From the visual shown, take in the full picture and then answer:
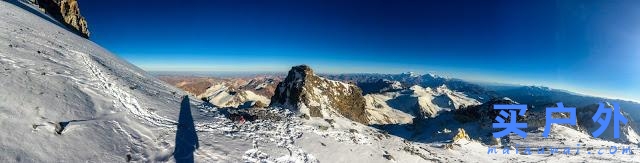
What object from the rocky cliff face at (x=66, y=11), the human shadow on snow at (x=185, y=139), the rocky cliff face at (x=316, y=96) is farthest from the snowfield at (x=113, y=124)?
the rocky cliff face at (x=66, y=11)

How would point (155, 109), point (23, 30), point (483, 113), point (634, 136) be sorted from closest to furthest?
1. point (155, 109)
2. point (23, 30)
3. point (483, 113)
4. point (634, 136)

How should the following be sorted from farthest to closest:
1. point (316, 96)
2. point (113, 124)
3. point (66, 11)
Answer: point (66, 11) → point (316, 96) → point (113, 124)

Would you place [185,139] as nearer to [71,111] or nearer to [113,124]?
[113,124]

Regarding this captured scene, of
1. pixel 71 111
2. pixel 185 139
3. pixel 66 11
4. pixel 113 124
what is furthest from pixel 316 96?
pixel 66 11

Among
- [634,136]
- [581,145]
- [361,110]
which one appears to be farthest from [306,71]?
[634,136]

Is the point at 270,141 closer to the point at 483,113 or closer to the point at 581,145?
the point at 581,145

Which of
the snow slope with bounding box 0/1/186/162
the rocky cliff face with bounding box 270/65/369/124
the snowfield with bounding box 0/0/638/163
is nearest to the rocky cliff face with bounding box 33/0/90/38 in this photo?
the snowfield with bounding box 0/0/638/163
